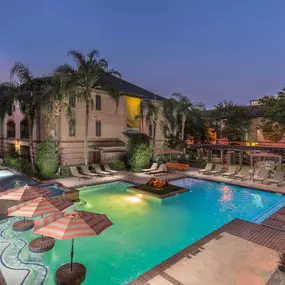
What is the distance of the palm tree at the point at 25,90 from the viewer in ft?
64.1

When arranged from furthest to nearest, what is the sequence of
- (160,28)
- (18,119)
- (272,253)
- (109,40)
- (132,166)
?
(109,40) < (160,28) < (18,119) < (132,166) < (272,253)

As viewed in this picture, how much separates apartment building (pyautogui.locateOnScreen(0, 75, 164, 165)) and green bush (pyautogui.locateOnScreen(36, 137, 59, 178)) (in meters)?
3.09

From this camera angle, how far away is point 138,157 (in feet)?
78.8

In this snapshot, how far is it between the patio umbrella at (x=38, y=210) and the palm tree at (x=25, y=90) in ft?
43.9

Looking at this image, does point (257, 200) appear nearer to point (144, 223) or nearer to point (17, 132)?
point (144, 223)

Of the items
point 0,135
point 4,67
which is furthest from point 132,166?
point 4,67

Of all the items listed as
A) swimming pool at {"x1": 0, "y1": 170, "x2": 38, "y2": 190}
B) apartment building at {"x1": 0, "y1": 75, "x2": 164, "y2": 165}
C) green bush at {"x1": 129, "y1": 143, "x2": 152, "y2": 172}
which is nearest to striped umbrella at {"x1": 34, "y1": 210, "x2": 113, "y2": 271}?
swimming pool at {"x1": 0, "y1": 170, "x2": 38, "y2": 190}

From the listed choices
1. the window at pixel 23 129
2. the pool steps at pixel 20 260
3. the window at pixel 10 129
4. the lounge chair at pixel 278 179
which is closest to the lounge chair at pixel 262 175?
the lounge chair at pixel 278 179

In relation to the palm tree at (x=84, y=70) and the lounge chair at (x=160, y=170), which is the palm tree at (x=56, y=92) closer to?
the palm tree at (x=84, y=70)

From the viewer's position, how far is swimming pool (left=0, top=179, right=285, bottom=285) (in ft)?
26.4

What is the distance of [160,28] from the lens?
341ft

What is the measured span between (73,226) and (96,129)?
2028 centimetres

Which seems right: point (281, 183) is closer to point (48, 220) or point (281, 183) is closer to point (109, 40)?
point (48, 220)

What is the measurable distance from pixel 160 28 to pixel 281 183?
102m
